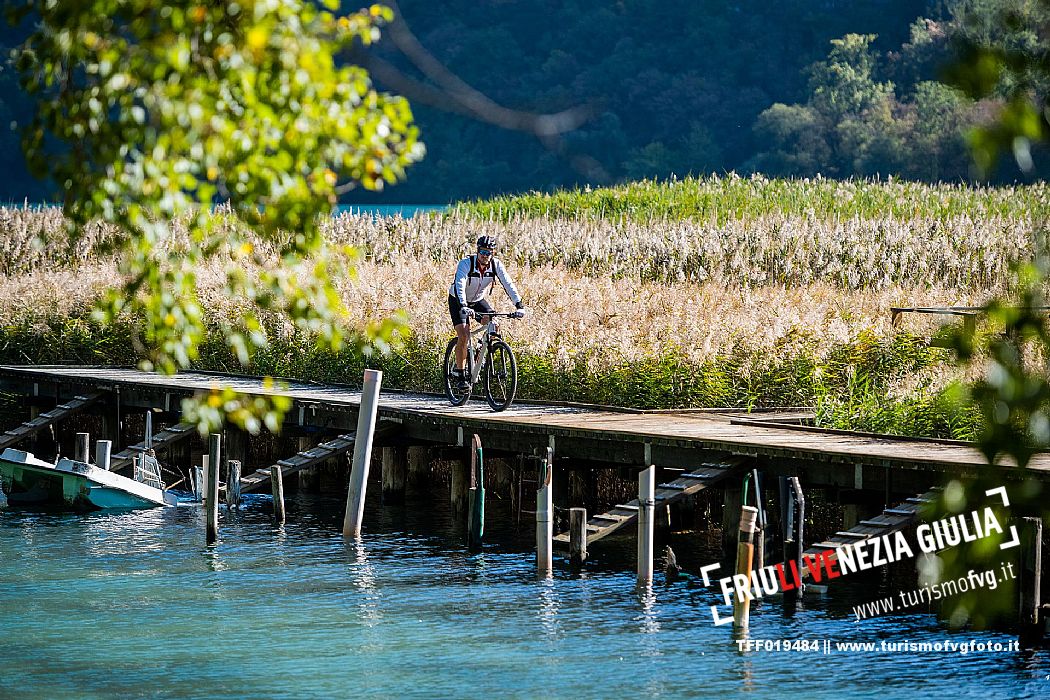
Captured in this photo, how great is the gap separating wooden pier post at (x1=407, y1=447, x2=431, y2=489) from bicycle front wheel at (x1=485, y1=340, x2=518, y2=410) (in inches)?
119

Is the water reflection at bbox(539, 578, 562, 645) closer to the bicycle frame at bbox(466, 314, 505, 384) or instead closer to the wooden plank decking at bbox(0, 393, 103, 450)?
the bicycle frame at bbox(466, 314, 505, 384)

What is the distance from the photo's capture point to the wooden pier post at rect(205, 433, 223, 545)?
18375 millimetres

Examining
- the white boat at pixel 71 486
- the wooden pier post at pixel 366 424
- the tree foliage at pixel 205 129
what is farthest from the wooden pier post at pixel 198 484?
the tree foliage at pixel 205 129

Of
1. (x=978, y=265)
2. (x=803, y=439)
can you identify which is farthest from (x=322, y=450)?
(x=978, y=265)

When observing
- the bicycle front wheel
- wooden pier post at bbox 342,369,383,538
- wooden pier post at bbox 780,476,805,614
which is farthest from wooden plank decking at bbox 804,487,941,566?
wooden pier post at bbox 342,369,383,538

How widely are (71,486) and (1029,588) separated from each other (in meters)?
13.9

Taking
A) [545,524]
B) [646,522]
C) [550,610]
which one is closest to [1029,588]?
[646,522]

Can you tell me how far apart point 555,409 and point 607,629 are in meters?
6.34

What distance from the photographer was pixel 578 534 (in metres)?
15.8

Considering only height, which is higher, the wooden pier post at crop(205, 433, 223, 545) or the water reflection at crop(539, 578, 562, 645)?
the wooden pier post at crop(205, 433, 223, 545)

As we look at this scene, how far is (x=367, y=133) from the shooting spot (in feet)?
17.7

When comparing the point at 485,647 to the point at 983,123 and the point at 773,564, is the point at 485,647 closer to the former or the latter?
the point at 773,564

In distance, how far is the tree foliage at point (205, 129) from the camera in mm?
4922

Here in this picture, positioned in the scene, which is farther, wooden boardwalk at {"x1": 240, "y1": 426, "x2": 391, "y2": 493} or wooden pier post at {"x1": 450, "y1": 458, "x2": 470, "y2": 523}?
wooden pier post at {"x1": 450, "y1": 458, "x2": 470, "y2": 523}
